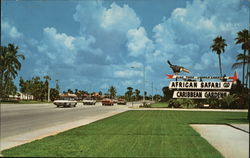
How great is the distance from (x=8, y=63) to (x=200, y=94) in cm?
4947

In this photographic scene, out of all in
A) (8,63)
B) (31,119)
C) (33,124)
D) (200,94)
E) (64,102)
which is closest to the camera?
(33,124)

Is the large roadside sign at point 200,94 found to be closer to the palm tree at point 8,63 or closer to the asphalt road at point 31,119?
the asphalt road at point 31,119

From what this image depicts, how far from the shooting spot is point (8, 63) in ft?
268

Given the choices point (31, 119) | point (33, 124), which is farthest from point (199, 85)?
point (33, 124)

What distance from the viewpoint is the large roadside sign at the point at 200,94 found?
51.8 meters

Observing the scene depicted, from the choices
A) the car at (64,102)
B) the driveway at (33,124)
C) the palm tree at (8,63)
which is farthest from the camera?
the palm tree at (8,63)

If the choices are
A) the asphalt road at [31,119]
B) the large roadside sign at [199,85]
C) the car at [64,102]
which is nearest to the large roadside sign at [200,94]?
the large roadside sign at [199,85]

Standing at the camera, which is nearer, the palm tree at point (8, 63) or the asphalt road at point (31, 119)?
the asphalt road at point (31, 119)

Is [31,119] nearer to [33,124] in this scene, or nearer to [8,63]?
[33,124]

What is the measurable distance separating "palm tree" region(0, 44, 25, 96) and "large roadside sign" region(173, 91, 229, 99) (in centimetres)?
4531

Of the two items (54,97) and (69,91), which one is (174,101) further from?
(69,91)

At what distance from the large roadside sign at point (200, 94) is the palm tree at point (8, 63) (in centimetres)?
4531

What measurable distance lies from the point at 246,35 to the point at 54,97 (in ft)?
212

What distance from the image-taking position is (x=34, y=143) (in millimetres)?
10836
